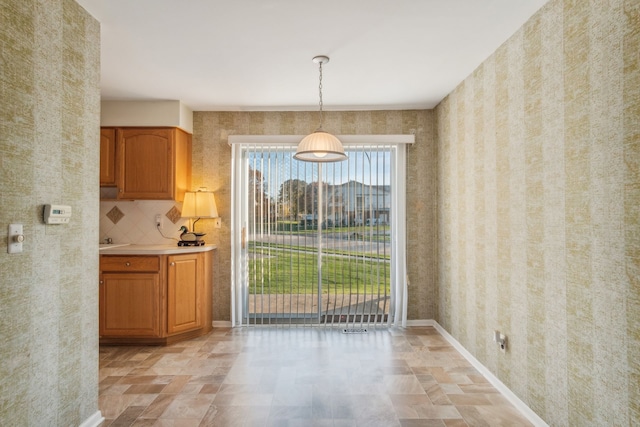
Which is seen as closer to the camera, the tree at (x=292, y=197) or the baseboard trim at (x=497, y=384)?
the baseboard trim at (x=497, y=384)

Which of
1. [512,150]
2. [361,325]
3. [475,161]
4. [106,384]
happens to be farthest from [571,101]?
[106,384]

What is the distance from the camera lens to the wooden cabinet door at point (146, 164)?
155 inches

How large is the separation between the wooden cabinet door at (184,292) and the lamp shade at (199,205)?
0.48 m

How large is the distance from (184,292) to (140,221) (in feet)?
3.82

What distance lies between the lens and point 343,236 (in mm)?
4273

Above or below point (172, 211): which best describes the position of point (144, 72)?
above

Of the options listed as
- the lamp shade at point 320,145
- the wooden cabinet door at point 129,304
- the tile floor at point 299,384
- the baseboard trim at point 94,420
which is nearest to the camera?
Result: the baseboard trim at point 94,420

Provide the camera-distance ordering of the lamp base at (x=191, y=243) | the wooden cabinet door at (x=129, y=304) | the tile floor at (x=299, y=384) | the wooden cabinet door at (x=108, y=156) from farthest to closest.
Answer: the lamp base at (x=191, y=243) → the wooden cabinet door at (x=108, y=156) → the wooden cabinet door at (x=129, y=304) → the tile floor at (x=299, y=384)

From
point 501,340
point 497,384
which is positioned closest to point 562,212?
point 501,340

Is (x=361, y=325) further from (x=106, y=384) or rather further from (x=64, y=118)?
(x=64, y=118)

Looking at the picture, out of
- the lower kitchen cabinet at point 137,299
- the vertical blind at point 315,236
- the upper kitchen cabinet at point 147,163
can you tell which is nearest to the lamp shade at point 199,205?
the upper kitchen cabinet at point 147,163

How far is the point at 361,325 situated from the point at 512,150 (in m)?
2.62

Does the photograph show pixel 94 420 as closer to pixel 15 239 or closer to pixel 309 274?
pixel 15 239

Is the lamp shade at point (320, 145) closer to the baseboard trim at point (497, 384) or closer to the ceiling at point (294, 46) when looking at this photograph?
the ceiling at point (294, 46)
